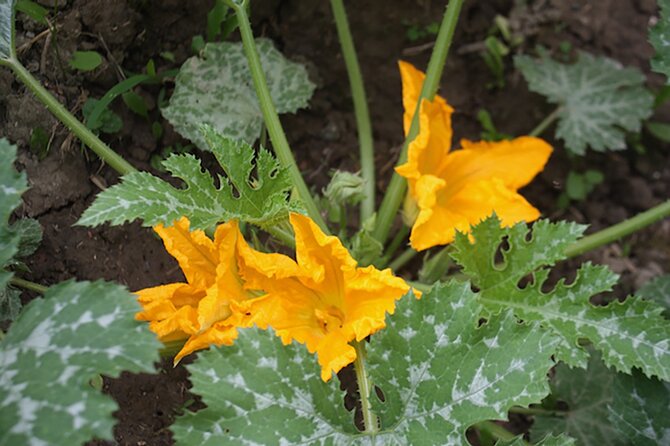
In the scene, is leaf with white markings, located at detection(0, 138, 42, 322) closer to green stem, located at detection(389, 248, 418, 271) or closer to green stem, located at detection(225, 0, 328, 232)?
green stem, located at detection(225, 0, 328, 232)

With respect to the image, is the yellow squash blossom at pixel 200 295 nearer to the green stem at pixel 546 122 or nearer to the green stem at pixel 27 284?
the green stem at pixel 27 284

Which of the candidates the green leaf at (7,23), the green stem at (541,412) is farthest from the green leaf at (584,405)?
the green leaf at (7,23)

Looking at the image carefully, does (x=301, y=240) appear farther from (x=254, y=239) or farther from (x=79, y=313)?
(x=79, y=313)

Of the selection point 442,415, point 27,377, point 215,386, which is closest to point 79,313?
point 27,377

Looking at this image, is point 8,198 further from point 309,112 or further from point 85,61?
point 309,112

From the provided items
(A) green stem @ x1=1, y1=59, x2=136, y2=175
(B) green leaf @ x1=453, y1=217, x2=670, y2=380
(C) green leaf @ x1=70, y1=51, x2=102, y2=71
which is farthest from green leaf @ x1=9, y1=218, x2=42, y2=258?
(B) green leaf @ x1=453, y1=217, x2=670, y2=380

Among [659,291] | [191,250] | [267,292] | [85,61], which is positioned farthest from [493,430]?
[85,61]

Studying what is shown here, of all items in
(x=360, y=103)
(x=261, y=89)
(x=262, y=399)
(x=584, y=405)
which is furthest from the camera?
(x=360, y=103)
